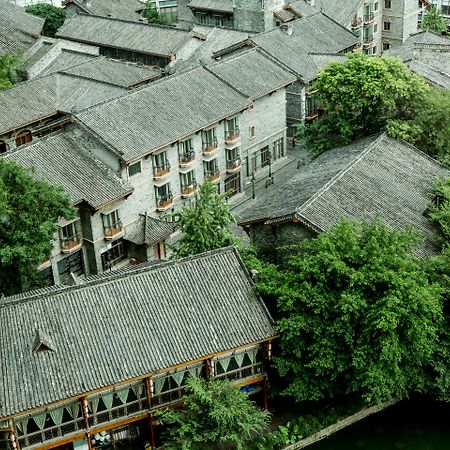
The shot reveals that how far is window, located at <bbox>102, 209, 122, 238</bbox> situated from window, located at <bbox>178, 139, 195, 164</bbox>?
767 cm

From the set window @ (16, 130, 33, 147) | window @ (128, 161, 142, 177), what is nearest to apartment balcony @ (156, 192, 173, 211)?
window @ (128, 161, 142, 177)

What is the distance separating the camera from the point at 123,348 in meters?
36.2

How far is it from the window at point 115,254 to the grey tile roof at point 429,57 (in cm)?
2720

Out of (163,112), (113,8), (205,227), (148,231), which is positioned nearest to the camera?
(205,227)

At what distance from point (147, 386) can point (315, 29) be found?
52323 mm

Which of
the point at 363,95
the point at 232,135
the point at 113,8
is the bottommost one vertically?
the point at 232,135

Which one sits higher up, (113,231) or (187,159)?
(187,159)

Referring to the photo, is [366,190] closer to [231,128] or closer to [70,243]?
[231,128]

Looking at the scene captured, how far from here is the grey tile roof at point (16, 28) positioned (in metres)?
83.1

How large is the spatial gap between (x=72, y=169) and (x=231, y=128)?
15621mm

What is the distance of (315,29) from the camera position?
257ft

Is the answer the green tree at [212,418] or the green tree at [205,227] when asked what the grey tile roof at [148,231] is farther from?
the green tree at [212,418]

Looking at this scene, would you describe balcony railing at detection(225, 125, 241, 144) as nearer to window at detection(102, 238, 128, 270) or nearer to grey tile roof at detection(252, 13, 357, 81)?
grey tile roof at detection(252, 13, 357, 81)

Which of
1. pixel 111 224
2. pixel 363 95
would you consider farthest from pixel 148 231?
pixel 363 95
